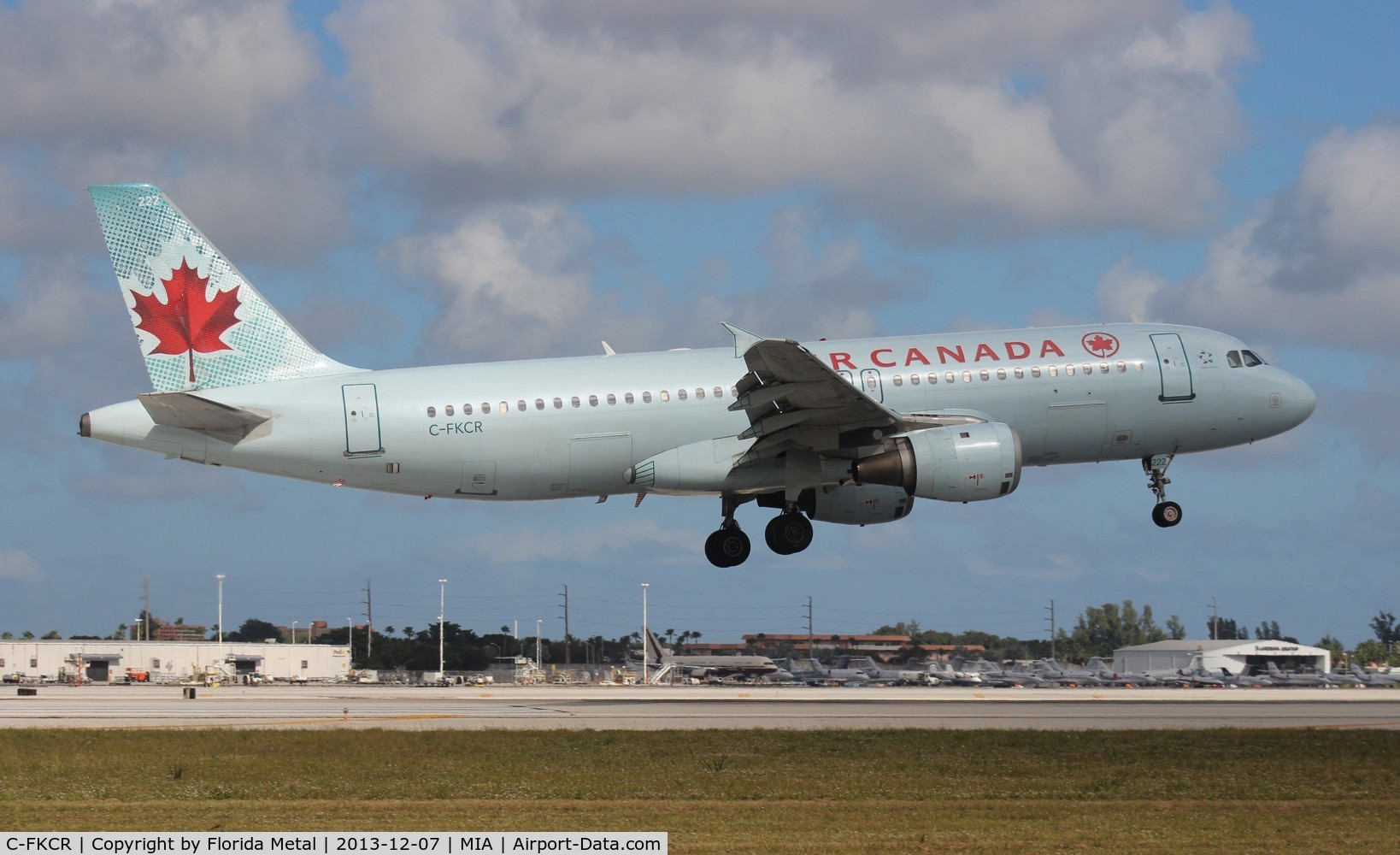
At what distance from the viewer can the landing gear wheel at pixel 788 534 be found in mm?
39188

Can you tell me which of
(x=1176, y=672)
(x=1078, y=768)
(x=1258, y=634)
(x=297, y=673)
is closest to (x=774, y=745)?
(x=1078, y=768)

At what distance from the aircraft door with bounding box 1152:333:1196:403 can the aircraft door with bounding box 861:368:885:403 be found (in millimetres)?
7793

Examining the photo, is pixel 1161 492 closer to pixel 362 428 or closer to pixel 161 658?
pixel 362 428

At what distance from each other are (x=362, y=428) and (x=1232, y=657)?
89.2m

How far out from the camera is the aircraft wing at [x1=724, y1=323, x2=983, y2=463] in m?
33.8

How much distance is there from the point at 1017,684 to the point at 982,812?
215ft

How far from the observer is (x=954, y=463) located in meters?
35.9

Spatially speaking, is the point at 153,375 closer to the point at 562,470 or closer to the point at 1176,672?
the point at 562,470

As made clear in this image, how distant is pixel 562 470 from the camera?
37156 mm

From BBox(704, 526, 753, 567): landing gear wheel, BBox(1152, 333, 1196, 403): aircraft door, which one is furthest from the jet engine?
BBox(1152, 333, 1196, 403): aircraft door

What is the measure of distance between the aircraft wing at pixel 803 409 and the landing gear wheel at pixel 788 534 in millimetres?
2540

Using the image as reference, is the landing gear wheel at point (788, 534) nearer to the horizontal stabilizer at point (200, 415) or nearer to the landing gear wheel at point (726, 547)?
the landing gear wheel at point (726, 547)

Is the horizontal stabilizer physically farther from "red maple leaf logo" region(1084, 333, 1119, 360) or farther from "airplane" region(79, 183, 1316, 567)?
"red maple leaf logo" region(1084, 333, 1119, 360)

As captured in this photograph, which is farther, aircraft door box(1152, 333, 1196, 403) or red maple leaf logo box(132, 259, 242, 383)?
aircraft door box(1152, 333, 1196, 403)
